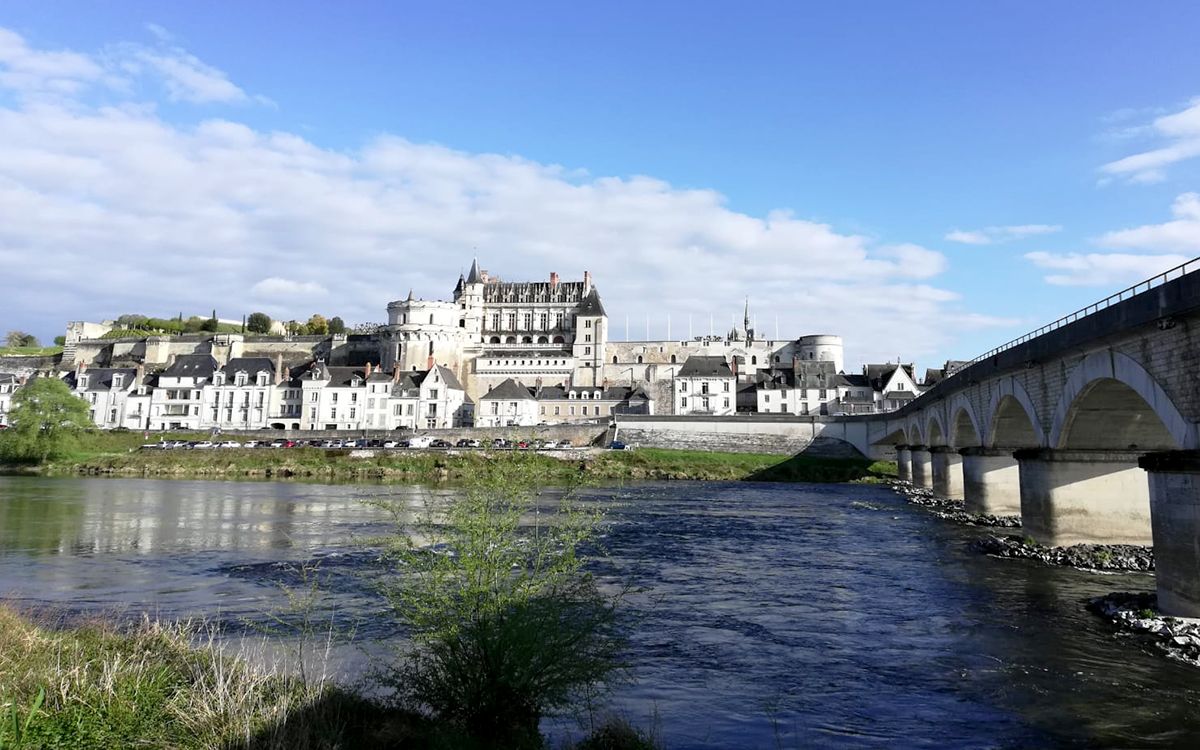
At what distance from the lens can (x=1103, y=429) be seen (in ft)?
79.9

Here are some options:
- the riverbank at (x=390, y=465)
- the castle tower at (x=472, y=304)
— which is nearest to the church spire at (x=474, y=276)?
the castle tower at (x=472, y=304)

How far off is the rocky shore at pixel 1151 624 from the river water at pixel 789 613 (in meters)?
0.42

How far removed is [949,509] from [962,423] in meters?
6.51

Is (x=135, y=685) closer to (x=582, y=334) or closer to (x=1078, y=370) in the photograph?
(x=1078, y=370)

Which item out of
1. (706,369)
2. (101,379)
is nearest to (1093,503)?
(706,369)

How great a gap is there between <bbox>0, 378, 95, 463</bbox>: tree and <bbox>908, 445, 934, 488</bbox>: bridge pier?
221 feet

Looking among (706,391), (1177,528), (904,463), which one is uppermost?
(706,391)

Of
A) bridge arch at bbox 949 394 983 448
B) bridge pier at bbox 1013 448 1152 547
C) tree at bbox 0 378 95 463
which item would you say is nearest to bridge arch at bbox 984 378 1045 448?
bridge arch at bbox 949 394 983 448

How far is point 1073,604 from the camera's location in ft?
58.4

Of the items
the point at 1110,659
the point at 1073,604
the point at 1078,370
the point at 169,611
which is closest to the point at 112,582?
the point at 169,611

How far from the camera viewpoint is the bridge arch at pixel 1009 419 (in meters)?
30.1

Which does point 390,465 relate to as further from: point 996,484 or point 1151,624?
point 1151,624

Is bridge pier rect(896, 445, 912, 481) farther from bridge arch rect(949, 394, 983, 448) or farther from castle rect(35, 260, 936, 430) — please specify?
castle rect(35, 260, 936, 430)

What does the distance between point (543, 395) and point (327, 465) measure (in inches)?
1368
